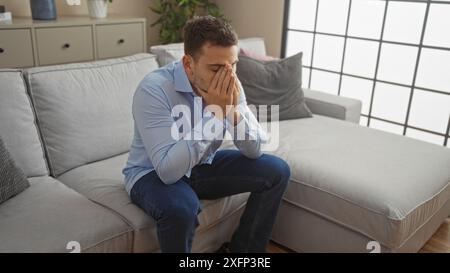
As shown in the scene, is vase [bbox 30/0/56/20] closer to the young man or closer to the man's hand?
the young man

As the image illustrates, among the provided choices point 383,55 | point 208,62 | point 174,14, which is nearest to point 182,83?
point 208,62

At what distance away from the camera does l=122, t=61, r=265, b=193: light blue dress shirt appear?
129cm

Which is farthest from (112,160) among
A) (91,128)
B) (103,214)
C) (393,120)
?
(393,120)

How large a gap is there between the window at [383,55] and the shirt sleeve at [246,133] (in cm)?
157

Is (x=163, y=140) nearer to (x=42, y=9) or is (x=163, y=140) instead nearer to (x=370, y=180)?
(x=370, y=180)

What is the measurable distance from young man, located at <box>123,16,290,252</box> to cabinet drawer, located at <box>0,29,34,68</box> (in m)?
1.31

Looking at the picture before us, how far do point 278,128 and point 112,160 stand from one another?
0.89 meters

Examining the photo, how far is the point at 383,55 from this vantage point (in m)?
2.75

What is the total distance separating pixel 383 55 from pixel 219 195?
5.91ft

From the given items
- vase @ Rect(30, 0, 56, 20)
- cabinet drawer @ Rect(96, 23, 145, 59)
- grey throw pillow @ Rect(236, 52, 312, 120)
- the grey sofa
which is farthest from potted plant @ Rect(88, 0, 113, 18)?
grey throw pillow @ Rect(236, 52, 312, 120)

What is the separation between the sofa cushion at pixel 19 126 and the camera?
5.02 ft

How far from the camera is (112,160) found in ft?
5.84

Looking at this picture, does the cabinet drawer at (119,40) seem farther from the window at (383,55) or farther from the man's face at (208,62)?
the man's face at (208,62)

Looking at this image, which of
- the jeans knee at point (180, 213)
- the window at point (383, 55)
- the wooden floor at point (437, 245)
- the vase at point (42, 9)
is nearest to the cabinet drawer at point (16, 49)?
the vase at point (42, 9)
